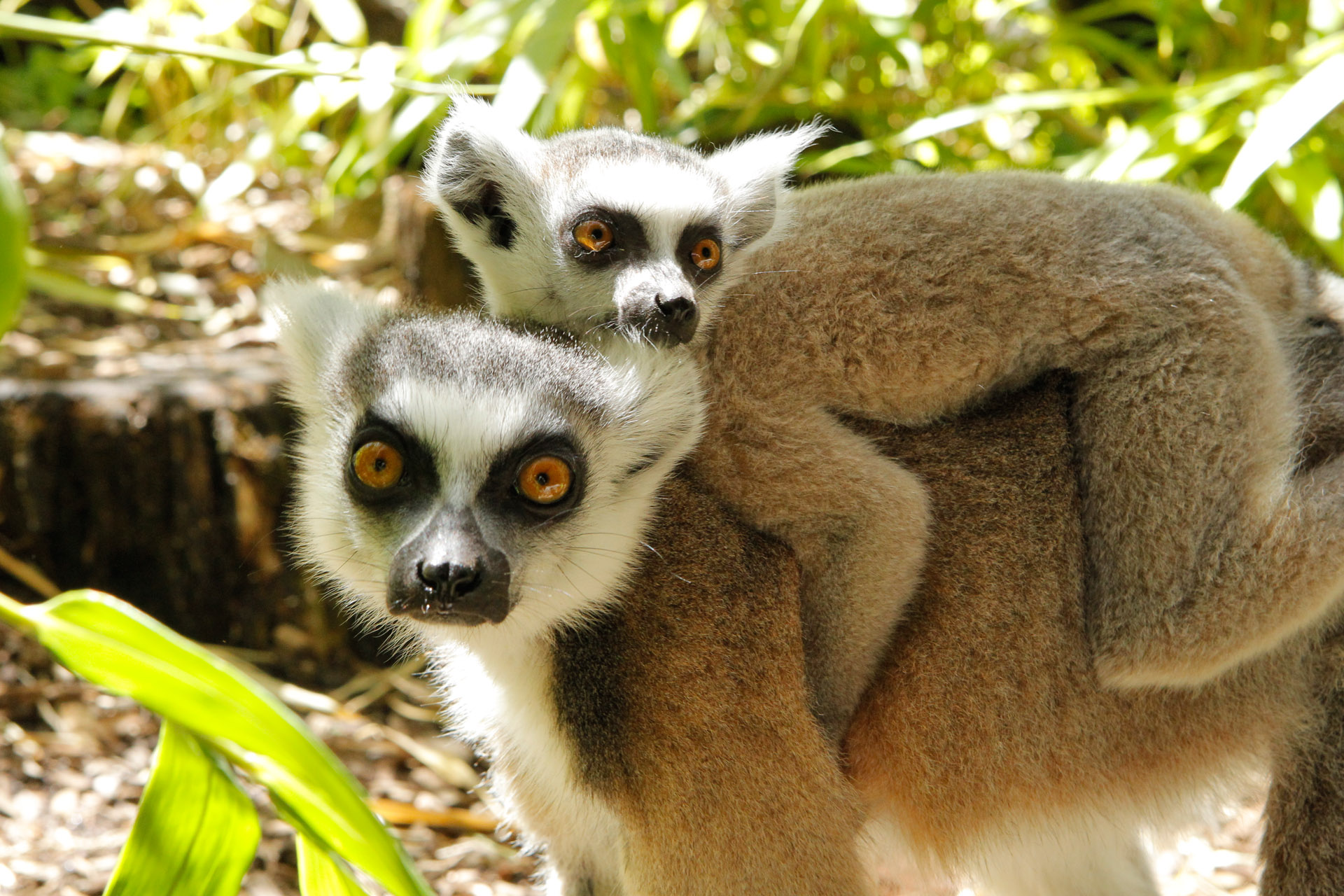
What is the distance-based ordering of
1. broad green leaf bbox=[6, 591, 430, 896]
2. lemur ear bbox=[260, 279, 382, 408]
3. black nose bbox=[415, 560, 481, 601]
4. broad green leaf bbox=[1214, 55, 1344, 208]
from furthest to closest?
broad green leaf bbox=[1214, 55, 1344, 208], lemur ear bbox=[260, 279, 382, 408], black nose bbox=[415, 560, 481, 601], broad green leaf bbox=[6, 591, 430, 896]

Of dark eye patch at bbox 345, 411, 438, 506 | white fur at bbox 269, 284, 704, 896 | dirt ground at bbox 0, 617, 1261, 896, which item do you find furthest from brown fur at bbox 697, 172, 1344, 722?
dirt ground at bbox 0, 617, 1261, 896

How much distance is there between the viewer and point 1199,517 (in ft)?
8.71

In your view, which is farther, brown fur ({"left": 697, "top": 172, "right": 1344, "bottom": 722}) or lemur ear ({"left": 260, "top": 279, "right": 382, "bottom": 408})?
lemur ear ({"left": 260, "top": 279, "right": 382, "bottom": 408})

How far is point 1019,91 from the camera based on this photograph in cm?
632

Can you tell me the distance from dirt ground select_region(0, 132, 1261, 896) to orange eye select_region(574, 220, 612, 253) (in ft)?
6.48

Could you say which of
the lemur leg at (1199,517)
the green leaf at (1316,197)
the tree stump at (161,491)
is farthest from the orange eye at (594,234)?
the green leaf at (1316,197)

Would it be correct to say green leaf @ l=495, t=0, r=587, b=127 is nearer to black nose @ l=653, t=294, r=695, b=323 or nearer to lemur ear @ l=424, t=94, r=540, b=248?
lemur ear @ l=424, t=94, r=540, b=248

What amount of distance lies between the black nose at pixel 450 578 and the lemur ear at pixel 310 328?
754 millimetres

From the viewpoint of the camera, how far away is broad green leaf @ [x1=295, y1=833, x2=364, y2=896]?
60.3 inches

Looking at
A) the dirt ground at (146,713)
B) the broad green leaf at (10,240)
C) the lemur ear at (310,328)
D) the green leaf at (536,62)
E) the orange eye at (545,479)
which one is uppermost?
the broad green leaf at (10,240)

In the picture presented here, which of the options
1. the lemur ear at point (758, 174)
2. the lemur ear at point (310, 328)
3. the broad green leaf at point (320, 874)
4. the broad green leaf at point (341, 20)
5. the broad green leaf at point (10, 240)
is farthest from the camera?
the broad green leaf at point (341, 20)

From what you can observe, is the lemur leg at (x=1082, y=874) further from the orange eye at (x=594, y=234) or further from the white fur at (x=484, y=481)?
the orange eye at (x=594, y=234)

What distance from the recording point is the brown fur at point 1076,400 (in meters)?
2.65

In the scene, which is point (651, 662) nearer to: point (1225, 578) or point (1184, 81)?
point (1225, 578)
